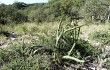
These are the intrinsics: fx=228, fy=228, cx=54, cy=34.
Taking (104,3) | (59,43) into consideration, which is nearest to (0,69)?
(59,43)

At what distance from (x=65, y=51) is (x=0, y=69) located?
163 cm

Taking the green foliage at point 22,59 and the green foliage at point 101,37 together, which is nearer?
the green foliage at point 22,59

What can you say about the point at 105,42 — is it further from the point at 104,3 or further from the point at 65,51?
the point at 104,3

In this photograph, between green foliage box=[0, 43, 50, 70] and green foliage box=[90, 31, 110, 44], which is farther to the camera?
green foliage box=[90, 31, 110, 44]

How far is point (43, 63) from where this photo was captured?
15.3ft

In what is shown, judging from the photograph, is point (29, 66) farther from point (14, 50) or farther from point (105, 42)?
point (105, 42)

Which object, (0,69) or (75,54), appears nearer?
(0,69)

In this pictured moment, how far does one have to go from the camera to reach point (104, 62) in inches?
201

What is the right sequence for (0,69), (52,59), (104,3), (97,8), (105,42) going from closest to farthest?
(0,69) < (52,59) < (105,42) < (104,3) < (97,8)

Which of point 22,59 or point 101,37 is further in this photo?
point 101,37

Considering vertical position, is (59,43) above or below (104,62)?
above

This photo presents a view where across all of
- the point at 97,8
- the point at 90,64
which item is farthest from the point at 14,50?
the point at 97,8

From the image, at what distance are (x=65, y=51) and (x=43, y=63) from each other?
89cm

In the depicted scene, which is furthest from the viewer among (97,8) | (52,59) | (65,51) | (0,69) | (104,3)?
(97,8)
